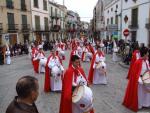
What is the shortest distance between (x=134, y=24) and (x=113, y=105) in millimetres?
20796

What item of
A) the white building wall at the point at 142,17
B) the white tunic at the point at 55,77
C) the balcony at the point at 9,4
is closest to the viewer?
the white tunic at the point at 55,77

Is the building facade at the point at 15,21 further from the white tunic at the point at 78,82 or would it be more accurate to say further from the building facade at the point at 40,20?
the white tunic at the point at 78,82

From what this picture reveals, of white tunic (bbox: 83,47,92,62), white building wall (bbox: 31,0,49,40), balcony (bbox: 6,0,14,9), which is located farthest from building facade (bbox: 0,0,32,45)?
white tunic (bbox: 83,47,92,62)

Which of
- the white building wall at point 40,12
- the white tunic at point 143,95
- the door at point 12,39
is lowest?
the white tunic at point 143,95

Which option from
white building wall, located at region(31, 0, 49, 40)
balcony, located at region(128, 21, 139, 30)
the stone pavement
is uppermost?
white building wall, located at region(31, 0, 49, 40)

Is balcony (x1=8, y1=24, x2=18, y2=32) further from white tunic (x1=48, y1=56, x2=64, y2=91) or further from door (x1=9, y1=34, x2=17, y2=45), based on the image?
white tunic (x1=48, y1=56, x2=64, y2=91)

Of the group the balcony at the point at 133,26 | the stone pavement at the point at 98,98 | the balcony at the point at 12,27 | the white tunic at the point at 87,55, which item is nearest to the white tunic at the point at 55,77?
the stone pavement at the point at 98,98

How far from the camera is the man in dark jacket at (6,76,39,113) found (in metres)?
2.52

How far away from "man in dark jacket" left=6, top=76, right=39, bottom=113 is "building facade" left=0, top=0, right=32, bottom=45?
28.7 m

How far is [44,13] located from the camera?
153ft

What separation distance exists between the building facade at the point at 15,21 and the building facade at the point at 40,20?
6.15 ft

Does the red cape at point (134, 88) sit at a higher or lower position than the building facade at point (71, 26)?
lower

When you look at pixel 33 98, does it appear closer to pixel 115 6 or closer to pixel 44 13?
pixel 115 6

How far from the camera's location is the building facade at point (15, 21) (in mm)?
32125
